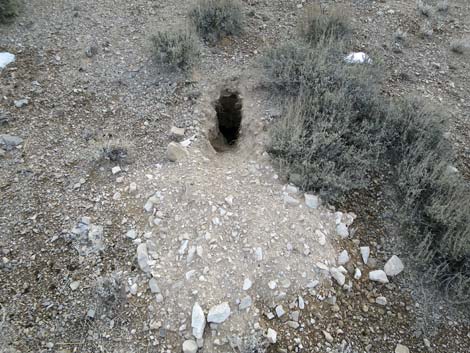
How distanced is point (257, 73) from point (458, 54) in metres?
3.16

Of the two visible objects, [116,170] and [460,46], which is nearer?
[116,170]

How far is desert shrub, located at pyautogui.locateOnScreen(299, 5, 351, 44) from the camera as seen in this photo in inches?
210

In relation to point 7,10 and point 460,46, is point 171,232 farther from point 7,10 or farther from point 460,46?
point 460,46

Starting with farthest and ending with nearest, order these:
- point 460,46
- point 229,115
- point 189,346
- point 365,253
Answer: point 460,46
point 229,115
point 365,253
point 189,346

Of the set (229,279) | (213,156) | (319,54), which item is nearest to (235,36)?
(319,54)

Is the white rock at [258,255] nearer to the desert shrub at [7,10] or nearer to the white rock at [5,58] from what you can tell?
the white rock at [5,58]

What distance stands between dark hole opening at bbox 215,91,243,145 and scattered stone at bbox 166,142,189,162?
86 centimetres

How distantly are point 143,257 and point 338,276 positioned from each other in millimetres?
1731

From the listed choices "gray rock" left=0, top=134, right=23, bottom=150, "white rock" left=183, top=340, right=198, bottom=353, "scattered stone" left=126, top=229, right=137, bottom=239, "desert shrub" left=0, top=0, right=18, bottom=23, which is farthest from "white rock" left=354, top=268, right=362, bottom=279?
"desert shrub" left=0, top=0, right=18, bottom=23

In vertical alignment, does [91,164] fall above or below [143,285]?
above

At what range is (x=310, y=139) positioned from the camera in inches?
159

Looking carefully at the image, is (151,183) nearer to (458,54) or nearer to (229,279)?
(229,279)

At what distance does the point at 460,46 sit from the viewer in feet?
18.6

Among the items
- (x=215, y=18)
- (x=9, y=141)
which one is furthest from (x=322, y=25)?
(x=9, y=141)
